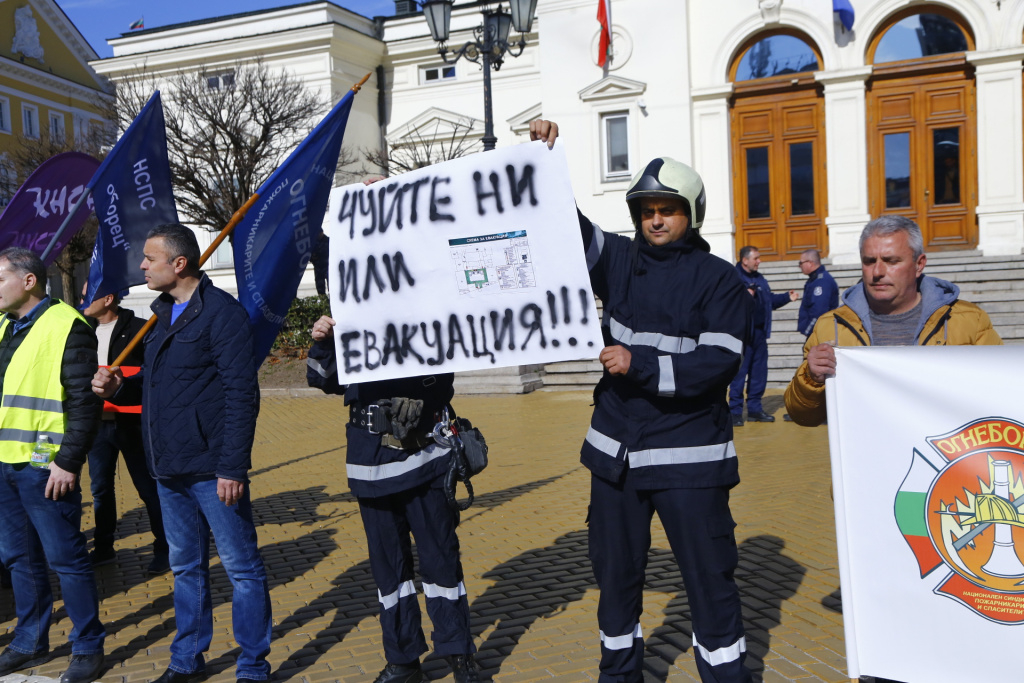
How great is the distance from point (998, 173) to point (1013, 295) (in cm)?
400

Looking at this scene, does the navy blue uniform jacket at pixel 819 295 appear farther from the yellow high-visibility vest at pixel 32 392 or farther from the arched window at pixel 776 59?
the arched window at pixel 776 59

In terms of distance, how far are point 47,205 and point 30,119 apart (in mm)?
39373

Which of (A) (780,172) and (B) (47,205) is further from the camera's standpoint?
(A) (780,172)

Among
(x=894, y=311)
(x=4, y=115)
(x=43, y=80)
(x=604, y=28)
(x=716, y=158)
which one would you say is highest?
(x=43, y=80)

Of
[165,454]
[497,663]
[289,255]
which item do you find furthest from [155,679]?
[289,255]

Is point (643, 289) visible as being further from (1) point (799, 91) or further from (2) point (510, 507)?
(1) point (799, 91)

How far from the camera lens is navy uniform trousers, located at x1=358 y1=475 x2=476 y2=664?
446 cm

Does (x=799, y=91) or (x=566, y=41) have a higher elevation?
(x=566, y=41)

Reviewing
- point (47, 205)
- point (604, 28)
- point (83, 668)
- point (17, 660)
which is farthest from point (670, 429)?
point (604, 28)

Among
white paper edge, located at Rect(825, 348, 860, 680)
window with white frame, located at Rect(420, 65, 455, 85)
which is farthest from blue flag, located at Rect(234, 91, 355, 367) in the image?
window with white frame, located at Rect(420, 65, 455, 85)

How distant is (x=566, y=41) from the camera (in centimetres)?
2175

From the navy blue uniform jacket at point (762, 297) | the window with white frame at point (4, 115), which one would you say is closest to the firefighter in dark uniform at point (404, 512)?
the navy blue uniform jacket at point (762, 297)

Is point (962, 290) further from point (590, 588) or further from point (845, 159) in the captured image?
point (590, 588)

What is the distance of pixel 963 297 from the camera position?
16.2m
